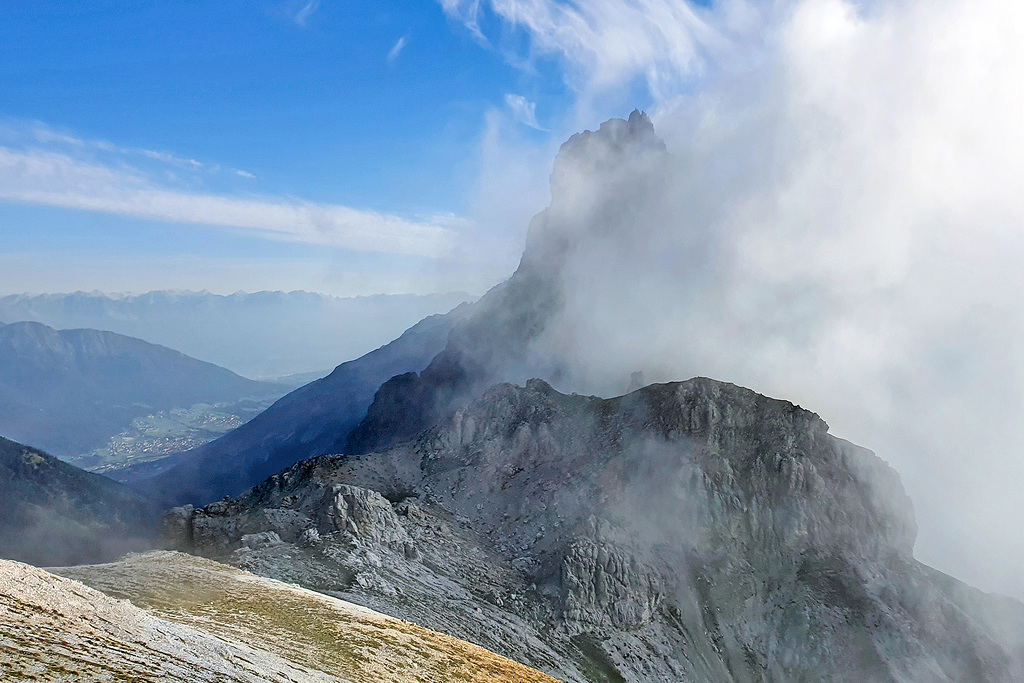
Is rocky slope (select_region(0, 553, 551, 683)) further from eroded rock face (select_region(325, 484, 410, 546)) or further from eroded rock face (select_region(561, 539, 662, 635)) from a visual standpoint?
eroded rock face (select_region(561, 539, 662, 635))

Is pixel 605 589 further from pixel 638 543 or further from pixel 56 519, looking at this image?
pixel 56 519

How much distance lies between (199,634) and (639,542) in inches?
4565

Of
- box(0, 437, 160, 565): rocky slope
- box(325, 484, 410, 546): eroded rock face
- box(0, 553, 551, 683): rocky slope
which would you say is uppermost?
box(325, 484, 410, 546): eroded rock face

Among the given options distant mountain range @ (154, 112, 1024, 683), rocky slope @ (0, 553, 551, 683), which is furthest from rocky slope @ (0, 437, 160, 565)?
rocky slope @ (0, 553, 551, 683)

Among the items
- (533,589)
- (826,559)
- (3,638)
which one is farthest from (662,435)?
(3,638)

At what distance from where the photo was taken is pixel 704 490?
5719 inches

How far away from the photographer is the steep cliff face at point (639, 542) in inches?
3996

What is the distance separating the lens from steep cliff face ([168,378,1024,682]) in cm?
10150

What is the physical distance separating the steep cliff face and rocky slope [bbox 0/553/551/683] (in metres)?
28.1

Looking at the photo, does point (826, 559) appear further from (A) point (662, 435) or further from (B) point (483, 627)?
(B) point (483, 627)

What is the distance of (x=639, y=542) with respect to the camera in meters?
136

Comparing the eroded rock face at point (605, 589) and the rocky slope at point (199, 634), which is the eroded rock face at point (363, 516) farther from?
the rocky slope at point (199, 634)

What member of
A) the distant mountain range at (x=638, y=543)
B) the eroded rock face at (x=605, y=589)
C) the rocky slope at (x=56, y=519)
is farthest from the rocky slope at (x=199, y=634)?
the rocky slope at (x=56, y=519)

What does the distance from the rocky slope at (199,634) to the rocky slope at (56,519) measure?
3577 inches
